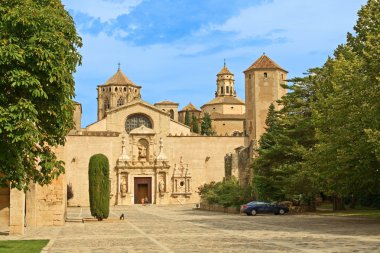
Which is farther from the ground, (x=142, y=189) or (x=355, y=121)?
(x=355, y=121)

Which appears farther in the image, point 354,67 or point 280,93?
point 280,93

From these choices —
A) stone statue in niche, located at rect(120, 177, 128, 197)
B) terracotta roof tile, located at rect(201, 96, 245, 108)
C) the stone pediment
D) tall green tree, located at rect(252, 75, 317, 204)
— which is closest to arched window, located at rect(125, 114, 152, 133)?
the stone pediment

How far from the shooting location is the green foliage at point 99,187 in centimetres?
3095

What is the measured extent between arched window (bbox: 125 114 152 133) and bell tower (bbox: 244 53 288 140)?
506 inches

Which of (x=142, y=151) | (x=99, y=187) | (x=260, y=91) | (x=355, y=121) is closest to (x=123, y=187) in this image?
(x=142, y=151)

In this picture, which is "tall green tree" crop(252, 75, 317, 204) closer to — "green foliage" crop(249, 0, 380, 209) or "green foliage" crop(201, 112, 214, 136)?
"green foliage" crop(249, 0, 380, 209)

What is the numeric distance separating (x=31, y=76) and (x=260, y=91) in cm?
6415

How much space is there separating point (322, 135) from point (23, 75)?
16.8 metres

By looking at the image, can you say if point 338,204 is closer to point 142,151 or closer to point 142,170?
point 142,170

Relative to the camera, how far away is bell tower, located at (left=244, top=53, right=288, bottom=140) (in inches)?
2982

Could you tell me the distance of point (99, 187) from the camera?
3097 cm

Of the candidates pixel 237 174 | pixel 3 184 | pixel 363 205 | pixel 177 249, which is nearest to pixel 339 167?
pixel 177 249

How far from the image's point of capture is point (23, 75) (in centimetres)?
1379

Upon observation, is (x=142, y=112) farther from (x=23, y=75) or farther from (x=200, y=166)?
(x=23, y=75)
